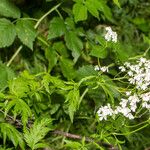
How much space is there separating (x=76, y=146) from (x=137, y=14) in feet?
6.34

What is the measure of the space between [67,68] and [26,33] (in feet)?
1.20

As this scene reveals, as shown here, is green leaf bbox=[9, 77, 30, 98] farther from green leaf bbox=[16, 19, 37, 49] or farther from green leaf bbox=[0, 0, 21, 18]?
green leaf bbox=[0, 0, 21, 18]

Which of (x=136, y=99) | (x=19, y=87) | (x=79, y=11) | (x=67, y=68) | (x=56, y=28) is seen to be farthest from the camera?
(x=67, y=68)

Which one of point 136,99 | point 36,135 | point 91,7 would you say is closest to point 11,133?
point 36,135

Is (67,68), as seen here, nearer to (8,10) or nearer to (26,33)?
(26,33)

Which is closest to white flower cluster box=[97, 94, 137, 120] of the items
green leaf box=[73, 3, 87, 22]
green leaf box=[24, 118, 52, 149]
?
green leaf box=[24, 118, 52, 149]

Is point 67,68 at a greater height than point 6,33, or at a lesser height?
lesser

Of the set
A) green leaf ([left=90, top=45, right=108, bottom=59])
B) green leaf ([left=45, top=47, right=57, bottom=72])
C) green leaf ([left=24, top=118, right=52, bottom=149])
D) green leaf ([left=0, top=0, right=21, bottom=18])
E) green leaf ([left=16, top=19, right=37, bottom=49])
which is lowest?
green leaf ([left=24, top=118, right=52, bottom=149])

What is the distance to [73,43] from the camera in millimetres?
2424

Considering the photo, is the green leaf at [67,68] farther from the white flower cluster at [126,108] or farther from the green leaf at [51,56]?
the white flower cluster at [126,108]

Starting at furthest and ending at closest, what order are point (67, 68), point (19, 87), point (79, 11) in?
point (67, 68)
point (79, 11)
point (19, 87)

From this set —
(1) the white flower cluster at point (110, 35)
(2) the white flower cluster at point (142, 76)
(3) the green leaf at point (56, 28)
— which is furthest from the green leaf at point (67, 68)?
(2) the white flower cluster at point (142, 76)

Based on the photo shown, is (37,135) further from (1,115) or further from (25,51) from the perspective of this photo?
(25,51)

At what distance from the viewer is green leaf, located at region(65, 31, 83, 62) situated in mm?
2412
